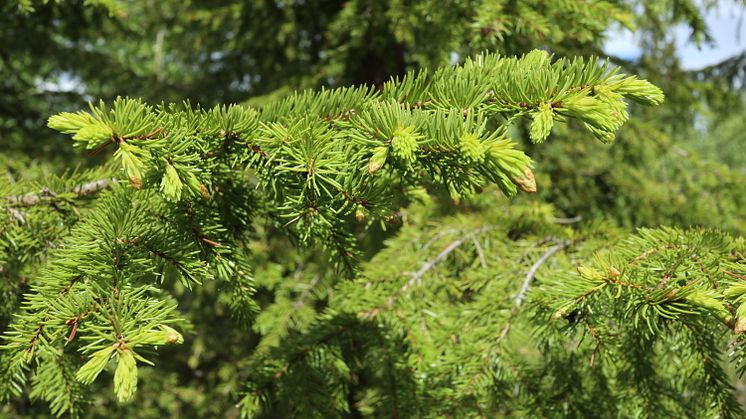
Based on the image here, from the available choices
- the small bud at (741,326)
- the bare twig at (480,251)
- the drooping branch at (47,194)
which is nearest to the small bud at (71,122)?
the drooping branch at (47,194)

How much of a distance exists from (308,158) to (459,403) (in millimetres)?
786

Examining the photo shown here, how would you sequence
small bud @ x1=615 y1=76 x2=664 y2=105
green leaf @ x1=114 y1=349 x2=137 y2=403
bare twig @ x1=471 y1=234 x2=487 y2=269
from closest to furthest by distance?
green leaf @ x1=114 y1=349 x2=137 y2=403 → small bud @ x1=615 y1=76 x2=664 y2=105 → bare twig @ x1=471 y1=234 x2=487 y2=269

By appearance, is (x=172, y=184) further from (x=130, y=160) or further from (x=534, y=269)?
(x=534, y=269)

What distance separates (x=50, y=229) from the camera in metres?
1.27

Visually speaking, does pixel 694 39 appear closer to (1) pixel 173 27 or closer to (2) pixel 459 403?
(2) pixel 459 403

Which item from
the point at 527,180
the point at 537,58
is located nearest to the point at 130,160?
the point at 527,180

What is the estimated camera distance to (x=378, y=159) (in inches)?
30.9

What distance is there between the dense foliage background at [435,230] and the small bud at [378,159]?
0.21 meters

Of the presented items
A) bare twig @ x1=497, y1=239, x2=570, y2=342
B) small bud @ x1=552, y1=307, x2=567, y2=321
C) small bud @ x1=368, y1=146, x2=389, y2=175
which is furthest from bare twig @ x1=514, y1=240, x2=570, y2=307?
small bud @ x1=368, y1=146, x2=389, y2=175

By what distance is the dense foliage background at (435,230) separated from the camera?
1.26m

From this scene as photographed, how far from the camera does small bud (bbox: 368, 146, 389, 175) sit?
78 cm

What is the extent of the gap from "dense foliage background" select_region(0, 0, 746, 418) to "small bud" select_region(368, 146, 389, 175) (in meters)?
0.21

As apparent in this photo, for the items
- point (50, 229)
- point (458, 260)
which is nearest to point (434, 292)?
point (458, 260)

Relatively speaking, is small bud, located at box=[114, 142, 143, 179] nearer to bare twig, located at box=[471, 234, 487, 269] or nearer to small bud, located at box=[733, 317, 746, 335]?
small bud, located at box=[733, 317, 746, 335]
